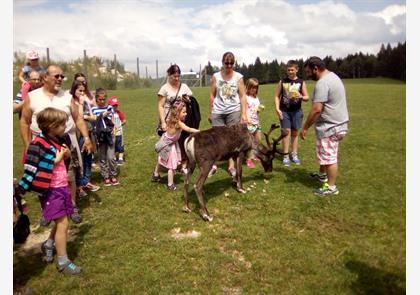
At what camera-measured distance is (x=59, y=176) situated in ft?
13.8

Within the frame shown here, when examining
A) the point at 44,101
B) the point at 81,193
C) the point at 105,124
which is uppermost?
the point at 44,101

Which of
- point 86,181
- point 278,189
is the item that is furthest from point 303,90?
point 86,181

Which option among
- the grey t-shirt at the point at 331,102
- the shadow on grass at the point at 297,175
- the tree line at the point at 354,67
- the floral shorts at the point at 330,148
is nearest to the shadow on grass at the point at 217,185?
the shadow on grass at the point at 297,175

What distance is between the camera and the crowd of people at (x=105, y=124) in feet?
13.5

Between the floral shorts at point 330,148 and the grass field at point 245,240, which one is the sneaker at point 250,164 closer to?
the grass field at point 245,240

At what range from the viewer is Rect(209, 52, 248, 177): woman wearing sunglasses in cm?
675

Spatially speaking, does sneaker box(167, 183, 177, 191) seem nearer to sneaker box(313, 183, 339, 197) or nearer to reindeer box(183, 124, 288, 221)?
reindeer box(183, 124, 288, 221)

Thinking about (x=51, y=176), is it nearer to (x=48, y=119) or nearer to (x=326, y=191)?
(x=48, y=119)

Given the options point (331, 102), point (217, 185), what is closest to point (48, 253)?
point (217, 185)

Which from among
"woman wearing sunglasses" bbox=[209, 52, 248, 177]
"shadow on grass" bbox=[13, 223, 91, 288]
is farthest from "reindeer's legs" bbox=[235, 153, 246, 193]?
"shadow on grass" bbox=[13, 223, 91, 288]

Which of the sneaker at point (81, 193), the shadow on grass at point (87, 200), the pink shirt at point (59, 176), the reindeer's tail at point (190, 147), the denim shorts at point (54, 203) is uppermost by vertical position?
the reindeer's tail at point (190, 147)

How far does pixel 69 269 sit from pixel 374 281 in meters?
3.86

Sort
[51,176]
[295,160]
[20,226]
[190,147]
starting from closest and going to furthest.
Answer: [20,226] < [51,176] < [190,147] < [295,160]

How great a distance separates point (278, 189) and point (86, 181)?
4.12 metres
